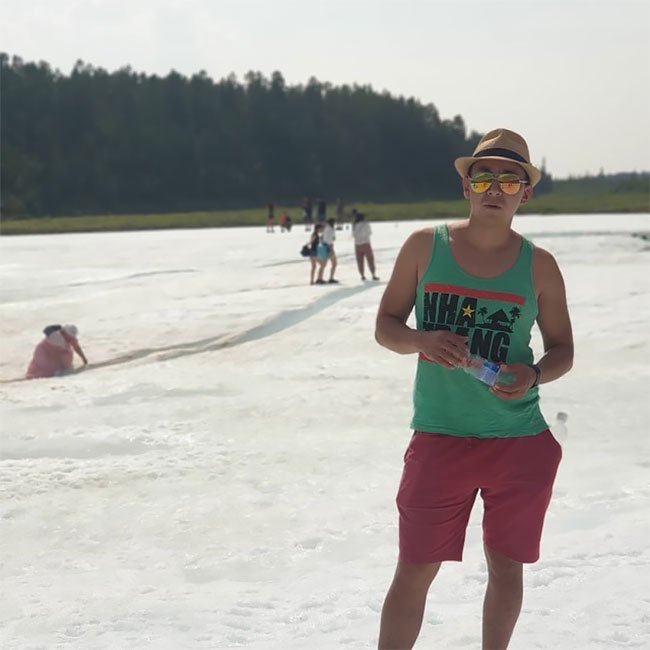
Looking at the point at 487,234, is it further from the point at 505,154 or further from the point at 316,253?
the point at 316,253

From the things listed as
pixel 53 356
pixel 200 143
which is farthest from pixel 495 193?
pixel 200 143

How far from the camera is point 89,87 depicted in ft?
365

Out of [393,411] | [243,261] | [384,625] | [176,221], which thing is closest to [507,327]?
[384,625]

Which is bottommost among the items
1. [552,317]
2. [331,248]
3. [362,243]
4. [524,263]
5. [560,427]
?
[560,427]

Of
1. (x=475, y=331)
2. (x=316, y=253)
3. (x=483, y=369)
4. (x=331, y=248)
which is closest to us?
(x=483, y=369)

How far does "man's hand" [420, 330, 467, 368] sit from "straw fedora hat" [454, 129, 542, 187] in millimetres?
473

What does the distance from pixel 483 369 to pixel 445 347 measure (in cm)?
12

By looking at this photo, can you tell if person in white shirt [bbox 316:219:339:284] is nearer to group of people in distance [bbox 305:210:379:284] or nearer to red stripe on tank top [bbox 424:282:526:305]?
group of people in distance [bbox 305:210:379:284]

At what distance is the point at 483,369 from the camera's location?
248 cm

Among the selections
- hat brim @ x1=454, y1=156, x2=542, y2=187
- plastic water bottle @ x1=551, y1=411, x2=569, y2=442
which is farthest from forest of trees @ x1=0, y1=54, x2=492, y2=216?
hat brim @ x1=454, y1=156, x2=542, y2=187

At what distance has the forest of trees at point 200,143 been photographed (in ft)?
338

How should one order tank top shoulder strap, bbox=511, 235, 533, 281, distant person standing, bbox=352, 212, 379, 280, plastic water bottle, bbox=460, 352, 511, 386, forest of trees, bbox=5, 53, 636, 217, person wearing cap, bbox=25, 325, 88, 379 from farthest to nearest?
forest of trees, bbox=5, 53, 636, 217
distant person standing, bbox=352, 212, 379, 280
person wearing cap, bbox=25, 325, 88, 379
tank top shoulder strap, bbox=511, 235, 533, 281
plastic water bottle, bbox=460, 352, 511, 386

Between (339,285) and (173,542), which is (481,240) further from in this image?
(339,285)

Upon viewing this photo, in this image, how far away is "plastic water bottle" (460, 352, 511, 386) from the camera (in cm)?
248
